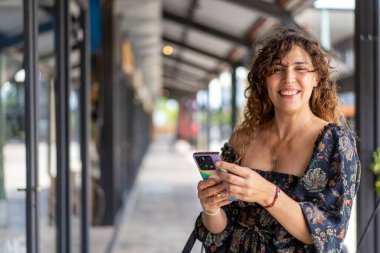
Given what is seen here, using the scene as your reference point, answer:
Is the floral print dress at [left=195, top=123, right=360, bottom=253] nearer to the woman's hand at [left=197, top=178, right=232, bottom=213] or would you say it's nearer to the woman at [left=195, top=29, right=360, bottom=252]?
the woman at [left=195, top=29, right=360, bottom=252]

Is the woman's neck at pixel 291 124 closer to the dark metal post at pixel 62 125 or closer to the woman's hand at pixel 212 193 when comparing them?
the woman's hand at pixel 212 193

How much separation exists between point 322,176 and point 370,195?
5.59 ft

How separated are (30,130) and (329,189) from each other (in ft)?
5.16

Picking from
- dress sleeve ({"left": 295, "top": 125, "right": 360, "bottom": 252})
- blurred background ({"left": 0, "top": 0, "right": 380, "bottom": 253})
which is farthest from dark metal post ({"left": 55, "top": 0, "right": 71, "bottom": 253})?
dress sleeve ({"left": 295, "top": 125, "right": 360, "bottom": 252})

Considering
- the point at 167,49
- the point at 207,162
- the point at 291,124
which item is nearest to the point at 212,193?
the point at 207,162

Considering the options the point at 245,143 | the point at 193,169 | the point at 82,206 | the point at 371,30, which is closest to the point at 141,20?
the point at 82,206

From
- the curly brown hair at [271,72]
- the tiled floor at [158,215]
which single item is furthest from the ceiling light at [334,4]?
the curly brown hair at [271,72]

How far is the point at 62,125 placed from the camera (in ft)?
11.9

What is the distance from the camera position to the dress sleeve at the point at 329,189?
1.40 m

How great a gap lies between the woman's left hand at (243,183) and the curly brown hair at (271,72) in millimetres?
358

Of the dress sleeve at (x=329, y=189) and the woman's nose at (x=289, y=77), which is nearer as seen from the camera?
the dress sleeve at (x=329, y=189)

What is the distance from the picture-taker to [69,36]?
381 cm

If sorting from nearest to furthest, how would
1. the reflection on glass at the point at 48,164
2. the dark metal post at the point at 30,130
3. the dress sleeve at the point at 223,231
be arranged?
the dress sleeve at the point at 223,231 → the dark metal post at the point at 30,130 → the reflection on glass at the point at 48,164

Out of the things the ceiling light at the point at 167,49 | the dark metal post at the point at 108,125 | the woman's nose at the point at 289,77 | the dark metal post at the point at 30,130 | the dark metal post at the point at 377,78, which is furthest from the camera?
the ceiling light at the point at 167,49
